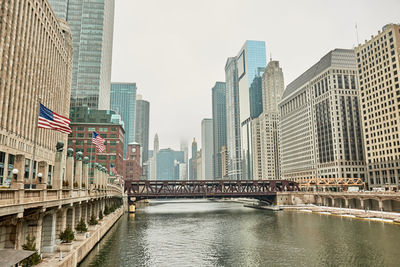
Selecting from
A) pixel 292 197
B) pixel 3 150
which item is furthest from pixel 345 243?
pixel 292 197

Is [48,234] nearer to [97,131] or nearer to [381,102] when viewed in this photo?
[97,131]

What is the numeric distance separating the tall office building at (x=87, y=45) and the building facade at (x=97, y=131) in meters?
12.3

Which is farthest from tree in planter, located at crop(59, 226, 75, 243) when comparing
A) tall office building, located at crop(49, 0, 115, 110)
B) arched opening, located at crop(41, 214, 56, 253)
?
tall office building, located at crop(49, 0, 115, 110)

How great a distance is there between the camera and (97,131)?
150m

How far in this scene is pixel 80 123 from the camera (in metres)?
148

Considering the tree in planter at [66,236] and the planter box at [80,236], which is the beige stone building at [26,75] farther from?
the tree in planter at [66,236]

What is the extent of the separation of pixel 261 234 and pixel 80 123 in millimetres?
113514

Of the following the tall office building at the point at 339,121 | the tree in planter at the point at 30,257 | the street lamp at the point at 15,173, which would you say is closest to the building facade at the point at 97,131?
the tree in planter at the point at 30,257

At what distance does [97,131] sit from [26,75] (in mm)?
68703

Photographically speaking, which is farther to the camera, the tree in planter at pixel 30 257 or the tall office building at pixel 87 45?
the tall office building at pixel 87 45

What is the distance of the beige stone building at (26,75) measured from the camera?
7269 centimetres

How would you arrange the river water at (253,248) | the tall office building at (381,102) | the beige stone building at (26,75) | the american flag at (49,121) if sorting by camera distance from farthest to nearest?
the tall office building at (381,102) → the beige stone building at (26,75) → the river water at (253,248) → the american flag at (49,121)

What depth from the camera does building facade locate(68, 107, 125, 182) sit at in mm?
146125

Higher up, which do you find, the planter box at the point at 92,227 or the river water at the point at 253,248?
the planter box at the point at 92,227
